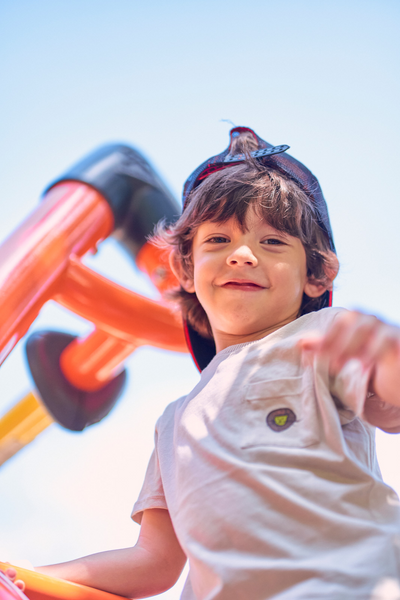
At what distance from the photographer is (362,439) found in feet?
2.20

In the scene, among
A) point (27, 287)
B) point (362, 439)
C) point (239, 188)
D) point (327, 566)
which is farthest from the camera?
point (27, 287)

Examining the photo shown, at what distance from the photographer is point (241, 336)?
852mm

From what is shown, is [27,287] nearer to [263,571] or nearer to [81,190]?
[81,190]

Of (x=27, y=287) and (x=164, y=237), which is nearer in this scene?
(x=164, y=237)

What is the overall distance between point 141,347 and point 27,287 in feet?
1.52

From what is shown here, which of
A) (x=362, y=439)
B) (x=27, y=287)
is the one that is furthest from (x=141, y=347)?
(x=362, y=439)

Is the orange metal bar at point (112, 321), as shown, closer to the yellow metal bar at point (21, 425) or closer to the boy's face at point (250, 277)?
the yellow metal bar at point (21, 425)

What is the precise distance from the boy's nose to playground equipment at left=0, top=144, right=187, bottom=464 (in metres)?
0.60

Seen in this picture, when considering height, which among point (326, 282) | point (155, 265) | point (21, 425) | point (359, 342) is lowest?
point (21, 425)

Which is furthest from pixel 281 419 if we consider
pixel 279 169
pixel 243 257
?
pixel 279 169

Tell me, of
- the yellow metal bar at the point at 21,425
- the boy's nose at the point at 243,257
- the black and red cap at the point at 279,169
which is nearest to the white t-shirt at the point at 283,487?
the boy's nose at the point at 243,257

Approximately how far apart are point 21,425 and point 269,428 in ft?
4.33

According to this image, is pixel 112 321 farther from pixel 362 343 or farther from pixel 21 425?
pixel 362 343

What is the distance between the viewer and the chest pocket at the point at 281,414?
0.61 meters
